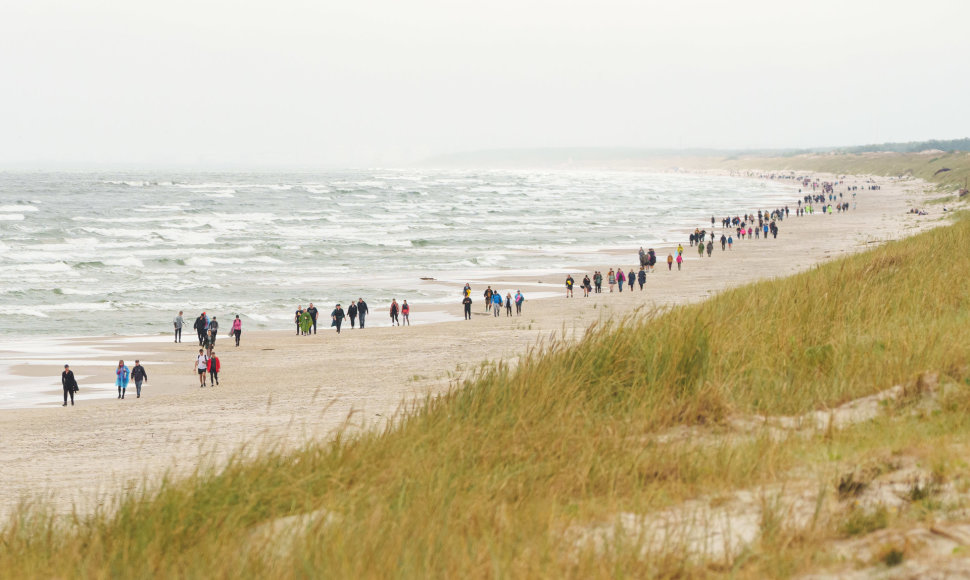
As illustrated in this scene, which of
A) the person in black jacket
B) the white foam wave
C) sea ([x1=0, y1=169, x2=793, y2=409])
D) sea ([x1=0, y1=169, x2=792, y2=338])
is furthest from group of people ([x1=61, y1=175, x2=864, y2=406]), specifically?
the white foam wave

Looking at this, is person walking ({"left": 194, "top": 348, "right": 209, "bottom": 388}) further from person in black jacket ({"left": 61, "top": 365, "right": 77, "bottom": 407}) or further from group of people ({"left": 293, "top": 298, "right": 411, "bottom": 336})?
group of people ({"left": 293, "top": 298, "right": 411, "bottom": 336})

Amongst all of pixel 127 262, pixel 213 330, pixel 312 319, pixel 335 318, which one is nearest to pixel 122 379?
pixel 213 330

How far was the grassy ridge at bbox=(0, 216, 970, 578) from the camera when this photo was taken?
4.52 meters

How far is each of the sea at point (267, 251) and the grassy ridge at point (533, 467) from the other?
24.2 meters

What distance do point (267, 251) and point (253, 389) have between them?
35.5 metres

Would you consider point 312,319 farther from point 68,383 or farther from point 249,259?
point 249,259

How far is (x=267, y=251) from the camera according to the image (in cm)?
5366

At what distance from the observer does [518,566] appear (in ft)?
14.4

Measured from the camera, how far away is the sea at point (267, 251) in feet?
114

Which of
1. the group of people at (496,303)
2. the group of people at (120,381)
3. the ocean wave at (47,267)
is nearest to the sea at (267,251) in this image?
the ocean wave at (47,267)

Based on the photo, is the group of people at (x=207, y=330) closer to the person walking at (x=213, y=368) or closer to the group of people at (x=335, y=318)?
the group of people at (x=335, y=318)

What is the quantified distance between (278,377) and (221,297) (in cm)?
1729

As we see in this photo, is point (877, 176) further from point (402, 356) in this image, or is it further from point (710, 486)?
point (710, 486)

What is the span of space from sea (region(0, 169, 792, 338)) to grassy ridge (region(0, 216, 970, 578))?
24.2 metres
